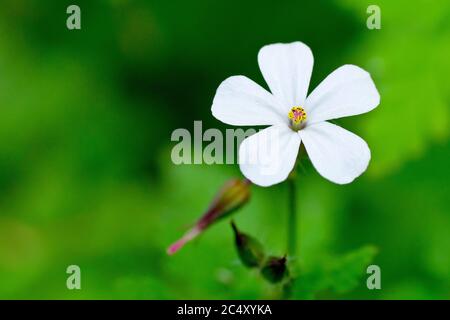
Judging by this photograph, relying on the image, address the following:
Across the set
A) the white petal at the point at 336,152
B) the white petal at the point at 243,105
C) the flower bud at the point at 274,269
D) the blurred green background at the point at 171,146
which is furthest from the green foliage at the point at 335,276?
the white petal at the point at 243,105

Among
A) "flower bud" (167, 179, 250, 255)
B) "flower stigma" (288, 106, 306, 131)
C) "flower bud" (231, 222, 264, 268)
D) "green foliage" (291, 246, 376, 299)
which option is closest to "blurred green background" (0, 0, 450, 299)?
"green foliage" (291, 246, 376, 299)

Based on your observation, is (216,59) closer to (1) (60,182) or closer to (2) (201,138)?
(2) (201,138)

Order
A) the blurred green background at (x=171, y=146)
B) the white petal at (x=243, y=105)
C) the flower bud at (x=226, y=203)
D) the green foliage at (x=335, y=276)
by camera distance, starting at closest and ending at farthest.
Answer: the white petal at (x=243, y=105)
the green foliage at (x=335, y=276)
the flower bud at (x=226, y=203)
the blurred green background at (x=171, y=146)

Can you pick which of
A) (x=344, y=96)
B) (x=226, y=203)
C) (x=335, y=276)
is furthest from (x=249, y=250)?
(x=344, y=96)

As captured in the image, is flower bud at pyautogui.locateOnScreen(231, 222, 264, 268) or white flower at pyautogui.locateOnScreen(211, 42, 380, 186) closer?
white flower at pyautogui.locateOnScreen(211, 42, 380, 186)

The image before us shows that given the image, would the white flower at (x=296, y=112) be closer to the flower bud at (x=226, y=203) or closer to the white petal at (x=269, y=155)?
the white petal at (x=269, y=155)

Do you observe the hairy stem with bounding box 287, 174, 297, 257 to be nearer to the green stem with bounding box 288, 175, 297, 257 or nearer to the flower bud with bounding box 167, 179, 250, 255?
the green stem with bounding box 288, 175, 297, 257
